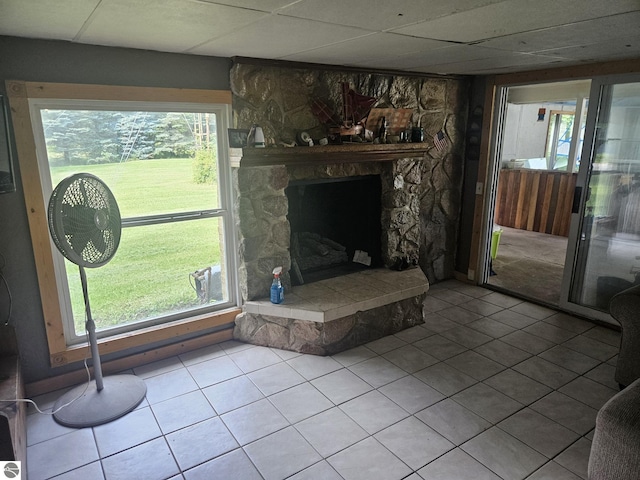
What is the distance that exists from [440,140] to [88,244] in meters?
3.21

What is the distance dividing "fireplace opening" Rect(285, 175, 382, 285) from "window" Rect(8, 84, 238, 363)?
0.74 m

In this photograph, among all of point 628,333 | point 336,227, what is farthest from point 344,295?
point 628,333

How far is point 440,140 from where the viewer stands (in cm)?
408

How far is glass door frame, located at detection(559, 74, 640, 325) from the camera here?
128 inches

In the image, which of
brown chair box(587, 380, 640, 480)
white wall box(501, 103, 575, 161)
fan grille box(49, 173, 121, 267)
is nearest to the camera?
brown chair box(587, 380, 640, 480)

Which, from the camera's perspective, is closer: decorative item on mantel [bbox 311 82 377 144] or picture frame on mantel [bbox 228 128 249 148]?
picture frame on mantel [bbox 228 128 249 148]

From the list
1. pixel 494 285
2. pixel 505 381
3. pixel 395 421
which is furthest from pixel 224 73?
pixel 494 285

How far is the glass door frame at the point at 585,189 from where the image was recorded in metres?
3.25

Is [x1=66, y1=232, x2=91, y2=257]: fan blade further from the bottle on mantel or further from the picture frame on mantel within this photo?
the bottle on mantel

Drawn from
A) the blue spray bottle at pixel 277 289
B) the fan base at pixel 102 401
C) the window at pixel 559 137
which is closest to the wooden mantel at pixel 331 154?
the blue spray bottle at pixel 277 289

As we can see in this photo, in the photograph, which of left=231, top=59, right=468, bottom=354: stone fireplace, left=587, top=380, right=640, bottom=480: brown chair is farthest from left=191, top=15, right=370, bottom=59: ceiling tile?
left=587, top=380, right=640, bottom=480: brown chair

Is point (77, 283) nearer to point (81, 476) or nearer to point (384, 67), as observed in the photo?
point (81, 476)

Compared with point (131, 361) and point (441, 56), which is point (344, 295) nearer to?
point (131, 361)

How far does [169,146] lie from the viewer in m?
2.81
